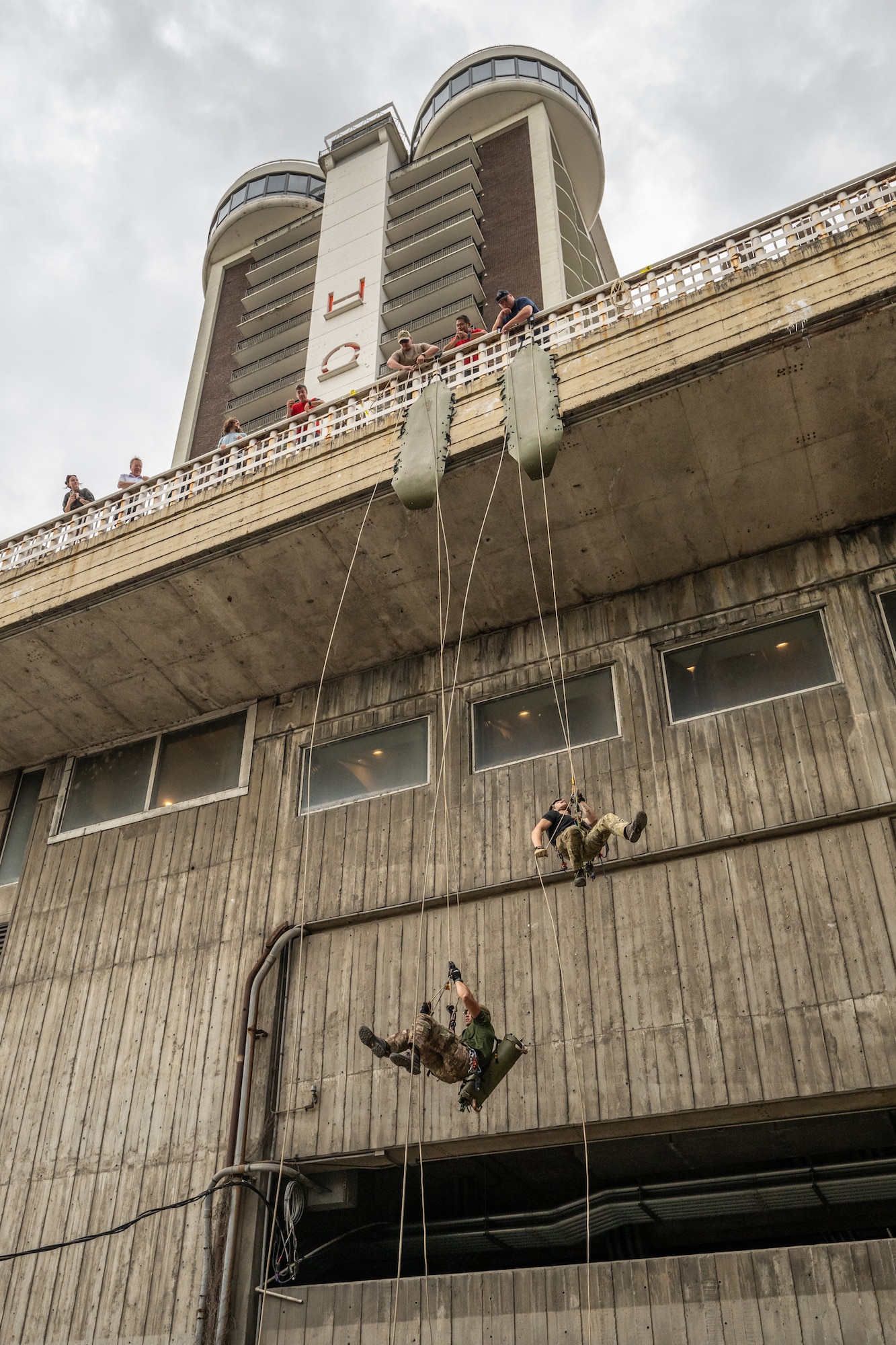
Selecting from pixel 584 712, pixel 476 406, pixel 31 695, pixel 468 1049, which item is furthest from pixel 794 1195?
pixel 31 695

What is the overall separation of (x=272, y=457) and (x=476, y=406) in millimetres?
2596

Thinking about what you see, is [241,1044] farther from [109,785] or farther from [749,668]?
[749,668]

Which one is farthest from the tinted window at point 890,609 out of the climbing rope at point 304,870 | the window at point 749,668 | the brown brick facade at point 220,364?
the brown brick facade at point 220,364

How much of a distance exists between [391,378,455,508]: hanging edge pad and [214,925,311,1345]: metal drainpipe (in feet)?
14.8

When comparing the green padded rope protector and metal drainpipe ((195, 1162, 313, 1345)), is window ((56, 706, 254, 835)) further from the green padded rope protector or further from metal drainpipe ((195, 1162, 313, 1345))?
the green padded rope protector

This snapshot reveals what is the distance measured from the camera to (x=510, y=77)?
32.0 m

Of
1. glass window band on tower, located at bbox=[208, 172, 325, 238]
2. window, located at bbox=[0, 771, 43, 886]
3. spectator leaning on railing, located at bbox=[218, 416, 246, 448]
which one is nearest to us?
spectator leaning on railing, located at bbox=[218, 416, 246, 448]

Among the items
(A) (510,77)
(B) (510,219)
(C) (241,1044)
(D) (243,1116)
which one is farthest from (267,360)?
(D) (243,1116)

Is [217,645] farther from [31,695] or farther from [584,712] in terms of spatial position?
[584,712]

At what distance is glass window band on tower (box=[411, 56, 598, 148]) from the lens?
32.2 meters

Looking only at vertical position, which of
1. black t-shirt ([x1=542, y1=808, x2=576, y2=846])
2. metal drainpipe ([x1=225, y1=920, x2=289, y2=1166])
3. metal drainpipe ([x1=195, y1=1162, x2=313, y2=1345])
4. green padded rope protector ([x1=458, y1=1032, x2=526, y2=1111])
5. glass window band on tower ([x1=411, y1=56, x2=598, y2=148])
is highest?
glass window band on tower ([x1=411, y1=56, x2=598, y2=148])

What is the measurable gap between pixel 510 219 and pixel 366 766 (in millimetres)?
23312

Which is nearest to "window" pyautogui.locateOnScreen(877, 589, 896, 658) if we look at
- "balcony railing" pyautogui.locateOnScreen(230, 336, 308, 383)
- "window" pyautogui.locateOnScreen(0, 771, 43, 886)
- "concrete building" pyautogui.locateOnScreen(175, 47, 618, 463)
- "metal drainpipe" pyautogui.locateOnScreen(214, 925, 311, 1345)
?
"metal drainpipe" pyautogui.locateOnScreen(214, 925, 311, 1345)

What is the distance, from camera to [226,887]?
446 inches
